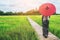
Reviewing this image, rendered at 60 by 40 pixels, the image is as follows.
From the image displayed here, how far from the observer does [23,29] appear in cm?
576

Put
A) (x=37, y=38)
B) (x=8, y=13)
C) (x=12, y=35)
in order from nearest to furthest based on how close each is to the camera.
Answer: (x=37, y=38) < (x=12, y=35) < (x=8, y=13)

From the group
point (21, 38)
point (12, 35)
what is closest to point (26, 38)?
point (21, 38)

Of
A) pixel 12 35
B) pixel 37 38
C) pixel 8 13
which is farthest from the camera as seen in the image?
pixel 8 13

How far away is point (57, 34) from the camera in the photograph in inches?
214

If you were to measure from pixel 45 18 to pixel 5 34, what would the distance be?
0.73 meters

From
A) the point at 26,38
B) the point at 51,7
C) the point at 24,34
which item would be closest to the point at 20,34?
the point at 24,34

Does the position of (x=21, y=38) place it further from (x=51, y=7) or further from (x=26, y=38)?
(x=51, y=7)

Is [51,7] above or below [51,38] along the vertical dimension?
above

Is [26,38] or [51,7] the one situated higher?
[51,7]

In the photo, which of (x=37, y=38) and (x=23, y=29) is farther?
(x=23, y=29)

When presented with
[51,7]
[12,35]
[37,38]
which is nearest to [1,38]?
[12,35]

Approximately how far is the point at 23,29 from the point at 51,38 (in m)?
0.99

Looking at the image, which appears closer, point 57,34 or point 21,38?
point 21,38

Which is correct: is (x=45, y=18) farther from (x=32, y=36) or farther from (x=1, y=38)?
(x=1, y=38)
